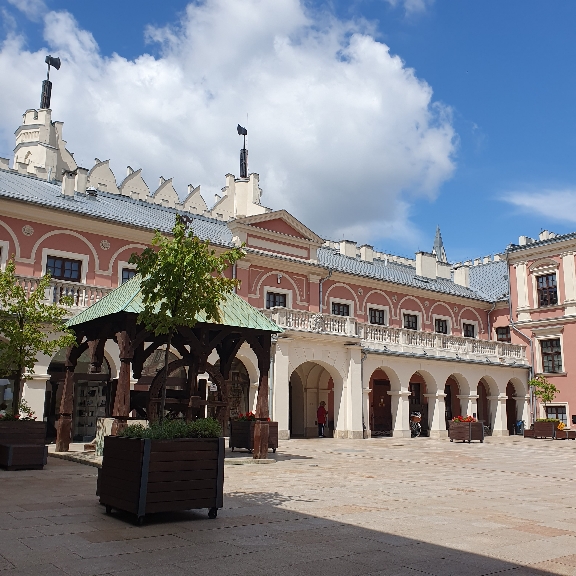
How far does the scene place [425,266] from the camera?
35.6m

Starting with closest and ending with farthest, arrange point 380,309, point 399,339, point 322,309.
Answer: point 399,339, point 322,309, point 380,309

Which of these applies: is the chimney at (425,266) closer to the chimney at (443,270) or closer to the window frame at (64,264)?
the chimney at (443,270)

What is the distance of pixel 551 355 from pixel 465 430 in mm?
10636

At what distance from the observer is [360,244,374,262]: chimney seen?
33344mm

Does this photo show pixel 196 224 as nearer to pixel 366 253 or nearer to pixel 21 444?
pixel 366 253

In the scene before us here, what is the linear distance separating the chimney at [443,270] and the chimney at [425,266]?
0.60 metres

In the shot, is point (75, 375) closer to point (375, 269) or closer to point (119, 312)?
point (119, 312)

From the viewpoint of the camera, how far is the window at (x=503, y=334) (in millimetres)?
34438

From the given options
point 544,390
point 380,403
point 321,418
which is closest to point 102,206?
point 321,418

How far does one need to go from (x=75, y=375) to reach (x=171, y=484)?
340 inches

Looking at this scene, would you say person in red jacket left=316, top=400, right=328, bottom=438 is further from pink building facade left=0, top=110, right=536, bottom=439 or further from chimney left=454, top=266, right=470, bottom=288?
chimney left=454, top=266, right=470, bottom=288

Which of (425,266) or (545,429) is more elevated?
(425,266)

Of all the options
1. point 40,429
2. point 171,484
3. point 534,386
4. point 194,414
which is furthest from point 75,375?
point 534,386

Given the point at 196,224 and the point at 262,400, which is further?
the point at 196,224
